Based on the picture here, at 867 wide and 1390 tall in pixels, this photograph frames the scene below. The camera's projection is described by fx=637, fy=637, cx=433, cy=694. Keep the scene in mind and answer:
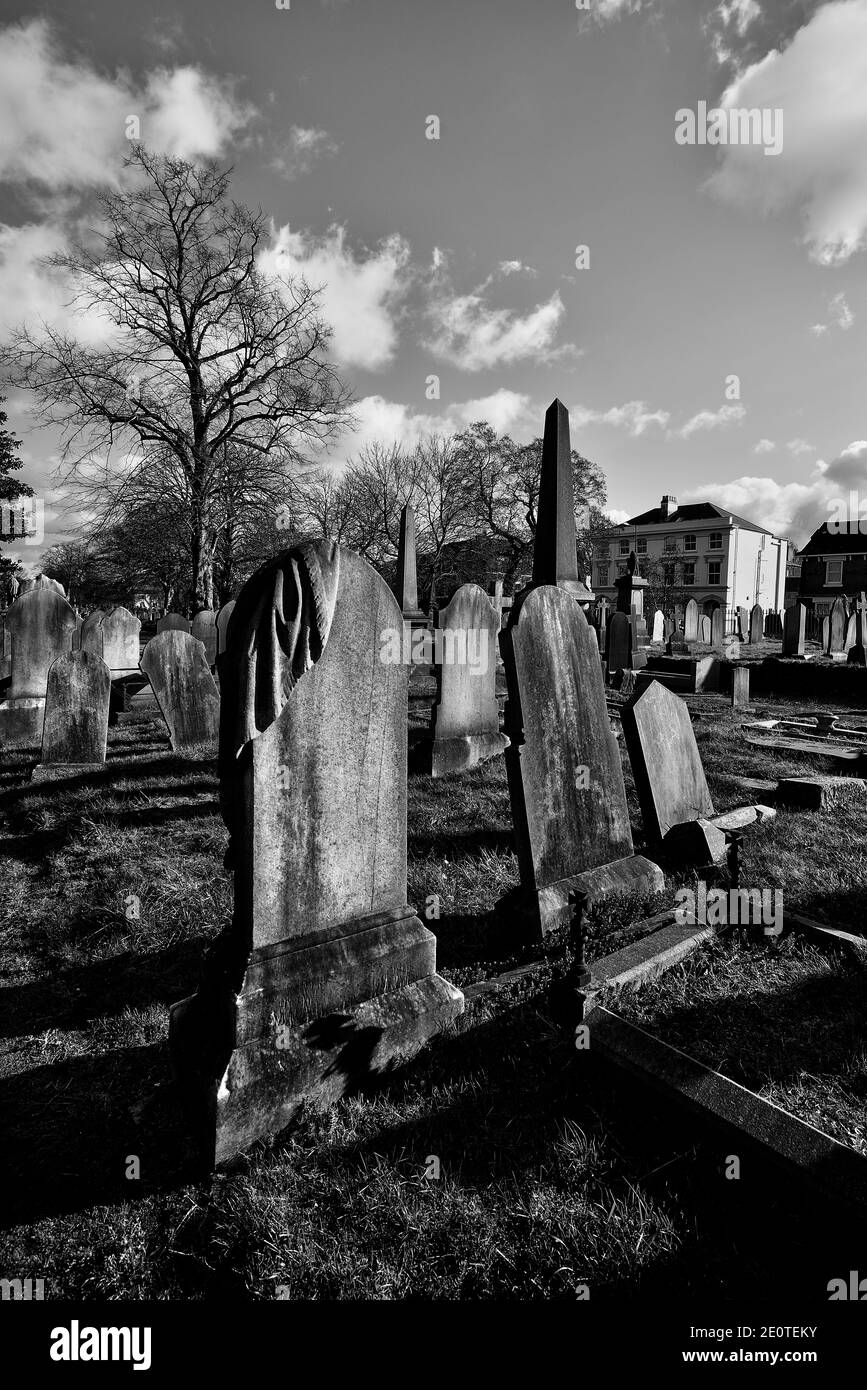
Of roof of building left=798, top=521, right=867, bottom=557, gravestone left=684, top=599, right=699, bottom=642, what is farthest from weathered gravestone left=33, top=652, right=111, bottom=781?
roof of building left=798, top=521, right=867, bottom=557

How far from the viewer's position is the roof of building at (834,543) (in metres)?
47.0

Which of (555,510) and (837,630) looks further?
(837,630)

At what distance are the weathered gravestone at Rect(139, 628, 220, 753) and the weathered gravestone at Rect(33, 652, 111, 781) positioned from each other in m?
0.73

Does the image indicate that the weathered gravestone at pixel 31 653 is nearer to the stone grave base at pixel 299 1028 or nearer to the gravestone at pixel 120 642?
the gravestone at pixel 120 642

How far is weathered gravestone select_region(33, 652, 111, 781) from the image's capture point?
23.0 feet

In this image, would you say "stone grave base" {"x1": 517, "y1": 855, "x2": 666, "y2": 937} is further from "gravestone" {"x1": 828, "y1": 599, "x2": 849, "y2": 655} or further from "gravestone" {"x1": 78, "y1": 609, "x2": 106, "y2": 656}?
"gravestone" {"x1": 828, "y1": 599, "x2": 849, "y2": 655}

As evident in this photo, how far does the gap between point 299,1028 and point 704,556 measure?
5583cm

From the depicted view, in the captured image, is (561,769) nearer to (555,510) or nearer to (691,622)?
(555,510)

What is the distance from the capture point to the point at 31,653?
9.35 meters

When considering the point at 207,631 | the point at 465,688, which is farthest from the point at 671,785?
the point at 207,631

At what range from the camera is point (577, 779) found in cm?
397

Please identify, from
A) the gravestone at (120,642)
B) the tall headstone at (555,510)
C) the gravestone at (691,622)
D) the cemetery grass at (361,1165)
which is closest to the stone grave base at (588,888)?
the cemetery grass at (361,1165)

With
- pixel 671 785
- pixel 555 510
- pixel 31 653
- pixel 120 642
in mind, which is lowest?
pixel 671 785
